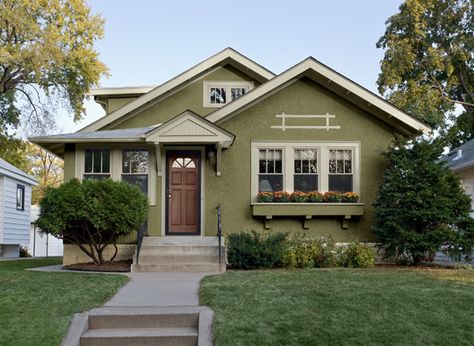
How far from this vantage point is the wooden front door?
14.4 metres

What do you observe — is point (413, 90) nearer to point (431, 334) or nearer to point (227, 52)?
point (227, 52)

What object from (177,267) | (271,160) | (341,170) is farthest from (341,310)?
(341,170)

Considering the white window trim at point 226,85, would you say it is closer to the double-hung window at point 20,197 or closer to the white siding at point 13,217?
the white siding at point 13,217

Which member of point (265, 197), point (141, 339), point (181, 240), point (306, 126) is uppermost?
point (306, 126)

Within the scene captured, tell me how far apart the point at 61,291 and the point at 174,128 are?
5.70 meters

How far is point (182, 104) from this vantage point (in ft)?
54.4

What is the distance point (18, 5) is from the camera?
26359 millimetres

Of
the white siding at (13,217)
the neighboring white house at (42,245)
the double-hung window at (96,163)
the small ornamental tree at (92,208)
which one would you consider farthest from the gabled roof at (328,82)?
the neighboring white house at (42,245)

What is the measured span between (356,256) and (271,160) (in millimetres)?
3334

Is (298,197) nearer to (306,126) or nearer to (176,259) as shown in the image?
(306,126)

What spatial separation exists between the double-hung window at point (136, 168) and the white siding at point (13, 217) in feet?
32.8

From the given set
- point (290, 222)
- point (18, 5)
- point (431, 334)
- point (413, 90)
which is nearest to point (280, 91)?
point (290, 222)

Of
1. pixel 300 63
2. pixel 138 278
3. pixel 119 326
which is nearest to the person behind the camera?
pixel 119 326

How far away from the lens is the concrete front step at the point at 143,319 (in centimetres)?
715
